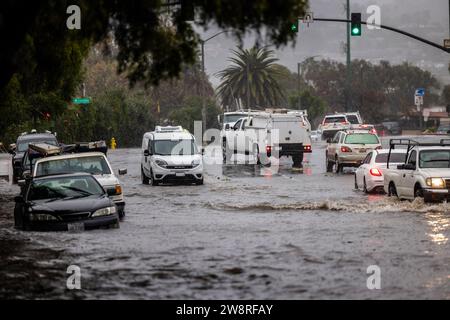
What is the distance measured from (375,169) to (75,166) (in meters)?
9.28

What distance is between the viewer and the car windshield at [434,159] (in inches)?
998

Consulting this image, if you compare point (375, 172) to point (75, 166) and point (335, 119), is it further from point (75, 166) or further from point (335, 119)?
point (335, 119)

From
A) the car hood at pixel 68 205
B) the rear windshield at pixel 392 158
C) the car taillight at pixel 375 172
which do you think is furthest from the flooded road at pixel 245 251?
the rear windshield at pixel 392 158

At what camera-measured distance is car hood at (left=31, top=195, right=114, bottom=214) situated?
20.4m

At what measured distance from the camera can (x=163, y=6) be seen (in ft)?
48.2

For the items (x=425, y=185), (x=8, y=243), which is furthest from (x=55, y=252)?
(x=425, y=185)

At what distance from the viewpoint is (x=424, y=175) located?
24.7m

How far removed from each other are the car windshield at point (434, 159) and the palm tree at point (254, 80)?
83.2 metres

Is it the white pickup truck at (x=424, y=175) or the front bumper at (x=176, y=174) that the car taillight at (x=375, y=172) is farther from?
the front bumper at (x=176, y=174)

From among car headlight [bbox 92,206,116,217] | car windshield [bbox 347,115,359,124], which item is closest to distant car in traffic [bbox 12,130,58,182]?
car headlight [bbox 92,206,116,217]

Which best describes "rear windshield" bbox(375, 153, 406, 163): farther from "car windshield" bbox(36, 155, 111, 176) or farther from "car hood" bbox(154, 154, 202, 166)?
"car windshield" bbox(36, 155, 111, 176)

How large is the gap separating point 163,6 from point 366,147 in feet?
88.5

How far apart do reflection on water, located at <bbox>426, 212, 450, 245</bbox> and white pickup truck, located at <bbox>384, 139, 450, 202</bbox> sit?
100 centimetres
